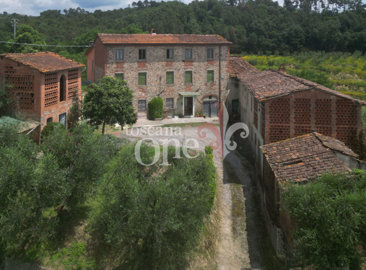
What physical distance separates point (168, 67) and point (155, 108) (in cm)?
428

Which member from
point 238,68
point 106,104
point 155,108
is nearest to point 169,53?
point 155,108

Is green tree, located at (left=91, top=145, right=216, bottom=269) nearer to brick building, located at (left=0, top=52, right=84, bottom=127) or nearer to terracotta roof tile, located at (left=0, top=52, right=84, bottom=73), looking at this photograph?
brick building, located at (left=0, top=52, right=84, bottom=127)

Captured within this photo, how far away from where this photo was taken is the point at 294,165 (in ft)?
46.5

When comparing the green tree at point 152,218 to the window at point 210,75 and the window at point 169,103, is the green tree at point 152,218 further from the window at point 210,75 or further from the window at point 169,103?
the window at point 210,75

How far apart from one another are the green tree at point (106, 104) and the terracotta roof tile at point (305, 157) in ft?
35.3

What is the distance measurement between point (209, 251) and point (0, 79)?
1637 cm

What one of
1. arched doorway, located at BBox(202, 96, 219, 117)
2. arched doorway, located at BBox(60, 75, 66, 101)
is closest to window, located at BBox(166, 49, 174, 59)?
arched doorway, located at BBox(202, 96, 219, 117)

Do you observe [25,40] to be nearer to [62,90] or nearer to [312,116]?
[62,90]

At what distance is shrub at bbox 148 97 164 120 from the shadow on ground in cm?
962

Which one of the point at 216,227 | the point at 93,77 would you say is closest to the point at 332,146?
the point at 216,227

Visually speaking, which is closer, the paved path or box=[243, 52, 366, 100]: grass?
the paved path

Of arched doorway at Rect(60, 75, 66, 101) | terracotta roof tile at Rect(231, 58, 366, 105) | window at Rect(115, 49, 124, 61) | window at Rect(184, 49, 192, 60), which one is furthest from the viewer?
window at Rect(184, 49, 192, 60)

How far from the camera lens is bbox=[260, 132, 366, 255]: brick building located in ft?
43.4

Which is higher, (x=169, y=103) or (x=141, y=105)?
(x=169, y=103)
